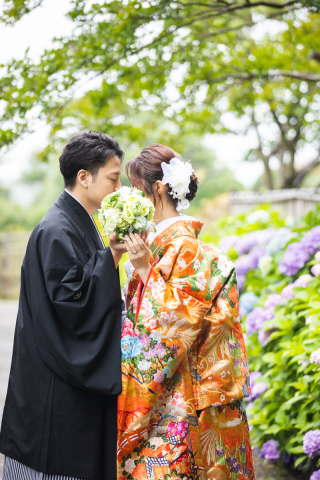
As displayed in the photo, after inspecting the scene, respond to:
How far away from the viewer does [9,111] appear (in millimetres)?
3375

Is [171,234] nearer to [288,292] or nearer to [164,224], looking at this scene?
[164,224]

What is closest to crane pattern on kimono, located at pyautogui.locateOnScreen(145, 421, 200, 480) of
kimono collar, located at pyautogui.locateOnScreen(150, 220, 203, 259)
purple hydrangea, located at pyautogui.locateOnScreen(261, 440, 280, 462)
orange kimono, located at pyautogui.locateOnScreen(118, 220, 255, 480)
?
orange kimono, located at pyautogui.locateOnScreen(118, 220, 255, 480)

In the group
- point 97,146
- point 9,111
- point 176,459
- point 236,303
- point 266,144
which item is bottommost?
point 176,459

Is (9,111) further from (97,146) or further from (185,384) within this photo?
(185,384)

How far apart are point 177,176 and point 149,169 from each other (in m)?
0.16

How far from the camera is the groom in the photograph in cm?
190

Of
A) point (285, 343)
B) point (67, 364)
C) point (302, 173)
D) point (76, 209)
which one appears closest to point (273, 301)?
point (285, 343)

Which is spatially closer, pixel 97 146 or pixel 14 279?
pixel 97 146

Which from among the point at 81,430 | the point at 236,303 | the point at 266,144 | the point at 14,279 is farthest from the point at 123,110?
the point at 266,144

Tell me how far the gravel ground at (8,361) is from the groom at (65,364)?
175 cm

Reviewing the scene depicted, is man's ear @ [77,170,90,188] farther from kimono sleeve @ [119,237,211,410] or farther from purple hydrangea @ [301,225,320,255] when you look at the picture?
purple hydrangea @ [301,225,320,255]

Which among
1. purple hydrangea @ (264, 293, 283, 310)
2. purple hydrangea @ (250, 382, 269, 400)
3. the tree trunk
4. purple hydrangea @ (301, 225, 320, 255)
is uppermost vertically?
the tree trunk

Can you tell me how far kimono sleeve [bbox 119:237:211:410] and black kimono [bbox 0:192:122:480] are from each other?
0.30 ft

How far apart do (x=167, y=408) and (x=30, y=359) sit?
24.3 inches
